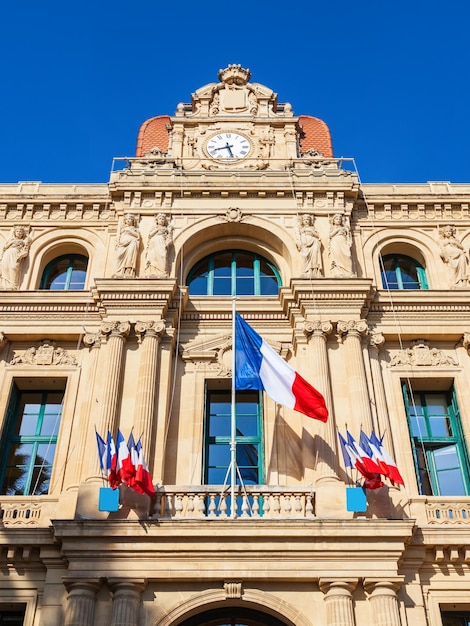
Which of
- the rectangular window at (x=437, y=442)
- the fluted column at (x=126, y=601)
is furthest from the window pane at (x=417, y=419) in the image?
the fluted column at (x=126, y=601)

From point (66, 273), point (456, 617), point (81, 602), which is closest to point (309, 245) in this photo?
point (66, 273)

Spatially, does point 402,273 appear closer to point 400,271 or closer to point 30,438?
point 400,271

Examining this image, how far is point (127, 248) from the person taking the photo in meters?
21.9

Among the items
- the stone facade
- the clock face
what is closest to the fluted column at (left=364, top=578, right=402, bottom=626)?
the stone facade

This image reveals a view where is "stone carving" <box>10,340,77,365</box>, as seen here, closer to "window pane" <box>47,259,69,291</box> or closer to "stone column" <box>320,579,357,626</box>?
"window pane" <box>47,259,69,291</box>

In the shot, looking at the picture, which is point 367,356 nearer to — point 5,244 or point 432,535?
point 432,535

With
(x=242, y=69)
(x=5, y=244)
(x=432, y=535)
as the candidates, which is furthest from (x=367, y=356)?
(x=242, y=69)

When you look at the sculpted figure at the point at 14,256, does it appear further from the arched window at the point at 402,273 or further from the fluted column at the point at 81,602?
the arched window at the point at 402,273

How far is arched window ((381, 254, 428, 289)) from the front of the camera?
23000 millimetres

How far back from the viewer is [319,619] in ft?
50.2

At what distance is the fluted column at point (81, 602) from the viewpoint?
1501 centimetres

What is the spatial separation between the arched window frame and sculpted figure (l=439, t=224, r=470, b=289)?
87 centimetres

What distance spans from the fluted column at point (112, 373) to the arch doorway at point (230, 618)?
15.8 feet

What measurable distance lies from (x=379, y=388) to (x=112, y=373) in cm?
705
